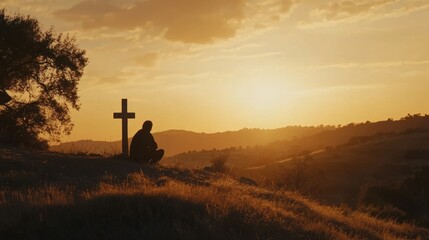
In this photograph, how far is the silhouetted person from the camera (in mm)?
27958

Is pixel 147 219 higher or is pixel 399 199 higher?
pixel 147 219

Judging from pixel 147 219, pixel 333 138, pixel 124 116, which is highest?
pixel 124 116

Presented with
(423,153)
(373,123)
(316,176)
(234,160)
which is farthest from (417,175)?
(373,123)

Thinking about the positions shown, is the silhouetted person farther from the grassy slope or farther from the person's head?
the grassy slope

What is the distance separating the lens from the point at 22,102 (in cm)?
3519

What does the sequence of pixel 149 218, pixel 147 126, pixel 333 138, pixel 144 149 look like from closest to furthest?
pixel 149 218
pixel 144 149
pixel 147 126
pixel 333 138

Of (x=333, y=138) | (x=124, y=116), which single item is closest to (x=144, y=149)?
(x=124, y=116)

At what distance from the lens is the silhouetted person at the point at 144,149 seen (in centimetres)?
2796

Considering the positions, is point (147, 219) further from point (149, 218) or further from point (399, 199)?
point (399, 199)

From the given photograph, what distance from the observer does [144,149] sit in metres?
28.2

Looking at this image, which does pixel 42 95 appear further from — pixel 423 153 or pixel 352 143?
pixel 352 143

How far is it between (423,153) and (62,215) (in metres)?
64.8

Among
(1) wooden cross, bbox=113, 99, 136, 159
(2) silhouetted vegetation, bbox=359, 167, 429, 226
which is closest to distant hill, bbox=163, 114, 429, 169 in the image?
(2) silhouetted vegetation, bbox=359, 167, 429, 226

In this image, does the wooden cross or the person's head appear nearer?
the person's head
